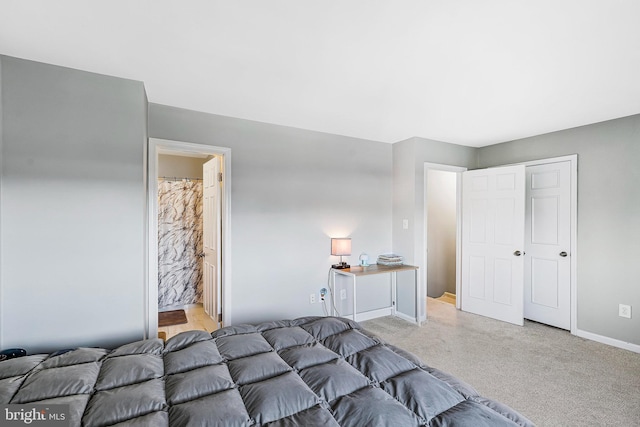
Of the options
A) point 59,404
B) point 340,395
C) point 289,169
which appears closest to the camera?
point 59,404

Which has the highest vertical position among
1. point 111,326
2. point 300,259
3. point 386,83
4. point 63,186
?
point 386,83

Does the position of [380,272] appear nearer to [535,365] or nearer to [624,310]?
[535,365]

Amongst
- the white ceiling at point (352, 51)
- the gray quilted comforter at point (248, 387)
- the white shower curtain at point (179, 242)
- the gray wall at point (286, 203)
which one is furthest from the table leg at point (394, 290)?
the white shower curtain at point (179, 242)

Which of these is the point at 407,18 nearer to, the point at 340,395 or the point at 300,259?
the point at 340,395

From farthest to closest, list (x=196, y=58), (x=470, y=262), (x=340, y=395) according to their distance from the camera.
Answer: (x=470, y=262)
(x=196, y=58)
(x=340, y=395)

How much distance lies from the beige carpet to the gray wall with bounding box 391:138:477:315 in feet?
1.93

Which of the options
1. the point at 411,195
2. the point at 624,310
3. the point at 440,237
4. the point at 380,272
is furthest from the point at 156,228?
the point at 624,310

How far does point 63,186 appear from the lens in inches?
82.3

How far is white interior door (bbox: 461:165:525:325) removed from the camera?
3753 millimetres

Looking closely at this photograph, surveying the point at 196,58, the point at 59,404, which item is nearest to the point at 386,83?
the point at 196,58

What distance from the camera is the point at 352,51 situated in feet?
6.30

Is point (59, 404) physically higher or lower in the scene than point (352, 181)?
lower

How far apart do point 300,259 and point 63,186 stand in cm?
218

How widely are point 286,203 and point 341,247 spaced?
80 cm
